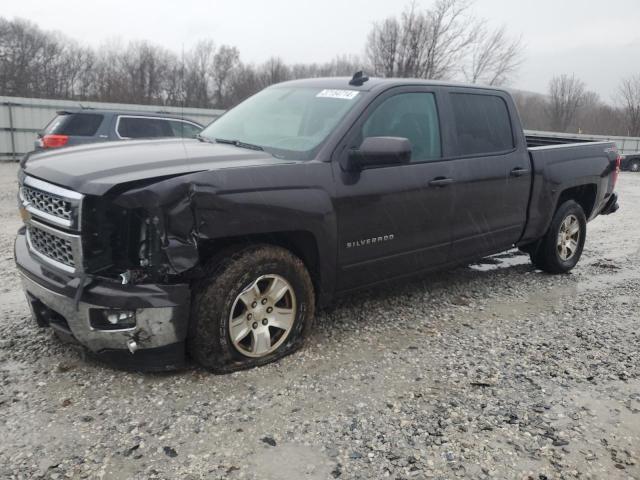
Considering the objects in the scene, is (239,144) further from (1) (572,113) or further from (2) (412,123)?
(1) (572,113)

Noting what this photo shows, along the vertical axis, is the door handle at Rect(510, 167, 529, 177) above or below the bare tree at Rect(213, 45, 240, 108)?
below

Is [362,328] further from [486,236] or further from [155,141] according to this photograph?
[155,141]

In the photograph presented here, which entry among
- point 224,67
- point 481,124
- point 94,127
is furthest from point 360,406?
point 224,67

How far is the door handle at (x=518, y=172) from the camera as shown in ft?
15.8

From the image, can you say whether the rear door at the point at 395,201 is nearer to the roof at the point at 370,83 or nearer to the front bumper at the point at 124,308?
the roof at the point at 370,83

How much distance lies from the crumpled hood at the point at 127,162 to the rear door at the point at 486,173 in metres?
1.71

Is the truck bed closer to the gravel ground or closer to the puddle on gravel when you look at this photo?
the puddle on gravel

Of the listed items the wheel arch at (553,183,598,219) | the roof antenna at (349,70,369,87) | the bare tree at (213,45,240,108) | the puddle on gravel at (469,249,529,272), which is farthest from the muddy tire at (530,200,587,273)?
the bare tree at (213,45,240,108)

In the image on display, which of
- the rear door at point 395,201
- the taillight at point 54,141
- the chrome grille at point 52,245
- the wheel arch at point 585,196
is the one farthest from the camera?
the taillight at point 54,141

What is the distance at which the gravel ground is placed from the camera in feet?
8.21

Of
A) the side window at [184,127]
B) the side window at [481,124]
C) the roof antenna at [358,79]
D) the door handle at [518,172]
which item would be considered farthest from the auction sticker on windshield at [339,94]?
the side window at [184,127]

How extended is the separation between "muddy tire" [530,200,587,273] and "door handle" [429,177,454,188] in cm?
197

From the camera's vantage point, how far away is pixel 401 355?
12.1 feet

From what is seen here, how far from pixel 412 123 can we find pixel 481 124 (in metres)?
0.89
